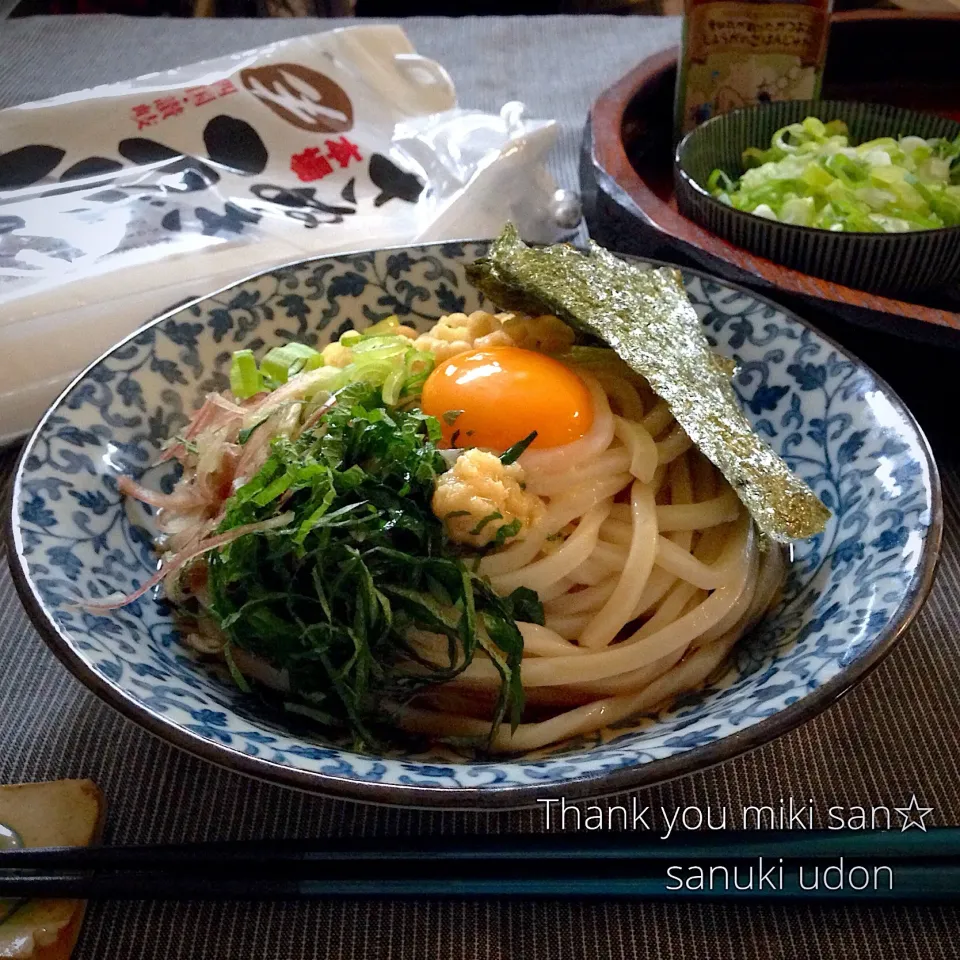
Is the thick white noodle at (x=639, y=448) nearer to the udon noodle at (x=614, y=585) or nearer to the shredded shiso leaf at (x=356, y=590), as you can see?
the udon noodle at (x=614, y=585)

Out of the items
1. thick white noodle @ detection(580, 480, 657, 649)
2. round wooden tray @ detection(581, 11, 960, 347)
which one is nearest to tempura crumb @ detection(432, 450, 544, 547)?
thick white noodle @ detection(580, 480, 657, 649)

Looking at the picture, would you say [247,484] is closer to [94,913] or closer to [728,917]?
[94,913]

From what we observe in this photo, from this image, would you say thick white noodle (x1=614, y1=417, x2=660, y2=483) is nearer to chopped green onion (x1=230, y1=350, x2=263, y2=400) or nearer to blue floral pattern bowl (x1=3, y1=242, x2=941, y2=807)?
blue floral pattern bowl (x1=3, y1=242, x2=941, y2=807)

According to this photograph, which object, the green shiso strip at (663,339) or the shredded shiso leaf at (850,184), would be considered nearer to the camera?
the green shiso strip at (663,339)

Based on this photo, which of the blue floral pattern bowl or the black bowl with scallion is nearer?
the blue floral pattern bowl

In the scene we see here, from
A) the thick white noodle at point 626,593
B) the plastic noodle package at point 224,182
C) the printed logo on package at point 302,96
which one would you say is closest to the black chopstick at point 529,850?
the thick white noodle at point 626,593

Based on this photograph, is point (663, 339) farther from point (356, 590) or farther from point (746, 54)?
point (746, 54)
